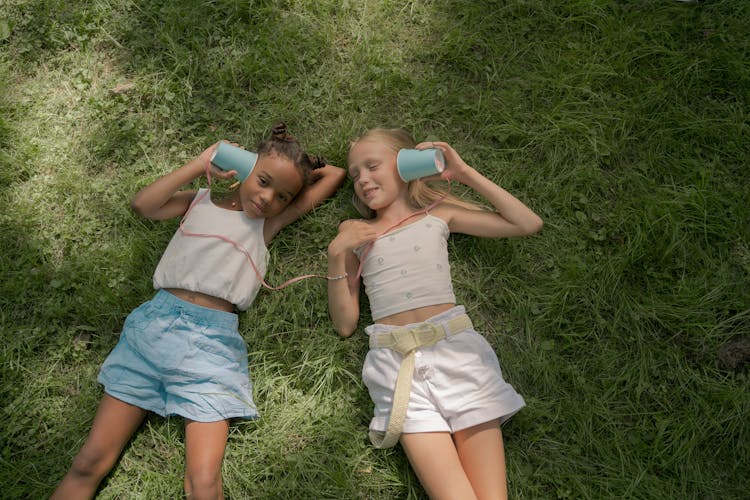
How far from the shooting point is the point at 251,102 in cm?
354

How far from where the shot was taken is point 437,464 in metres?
2.59

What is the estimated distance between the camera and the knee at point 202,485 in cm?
274

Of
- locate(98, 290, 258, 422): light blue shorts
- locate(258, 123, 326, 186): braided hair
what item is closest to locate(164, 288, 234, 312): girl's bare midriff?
locate(98, 290, 258, 422): light blue shorts

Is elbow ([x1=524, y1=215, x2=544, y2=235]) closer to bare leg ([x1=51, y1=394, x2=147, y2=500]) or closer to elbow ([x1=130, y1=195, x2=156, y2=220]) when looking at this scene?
elbow ([x1=130, y1=195, x2=156, y2=220])

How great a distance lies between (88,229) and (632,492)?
11.3 ft

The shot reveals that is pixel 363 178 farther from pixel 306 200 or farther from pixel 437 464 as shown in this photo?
pixel 437 464

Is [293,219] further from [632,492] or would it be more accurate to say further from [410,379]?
[632,492]

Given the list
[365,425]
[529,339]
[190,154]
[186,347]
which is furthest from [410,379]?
[190,154]

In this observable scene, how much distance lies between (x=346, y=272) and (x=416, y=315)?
18.7 inches

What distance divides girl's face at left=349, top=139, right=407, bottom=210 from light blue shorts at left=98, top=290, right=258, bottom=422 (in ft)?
3.45

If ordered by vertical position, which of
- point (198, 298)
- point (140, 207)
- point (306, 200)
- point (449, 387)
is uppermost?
point (140, 207)

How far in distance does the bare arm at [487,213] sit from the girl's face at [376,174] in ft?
0.70

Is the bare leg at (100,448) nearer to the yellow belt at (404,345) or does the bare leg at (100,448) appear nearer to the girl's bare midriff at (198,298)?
the girl's bare midriff at (198,298)

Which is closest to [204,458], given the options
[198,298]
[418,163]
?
[198,298]
